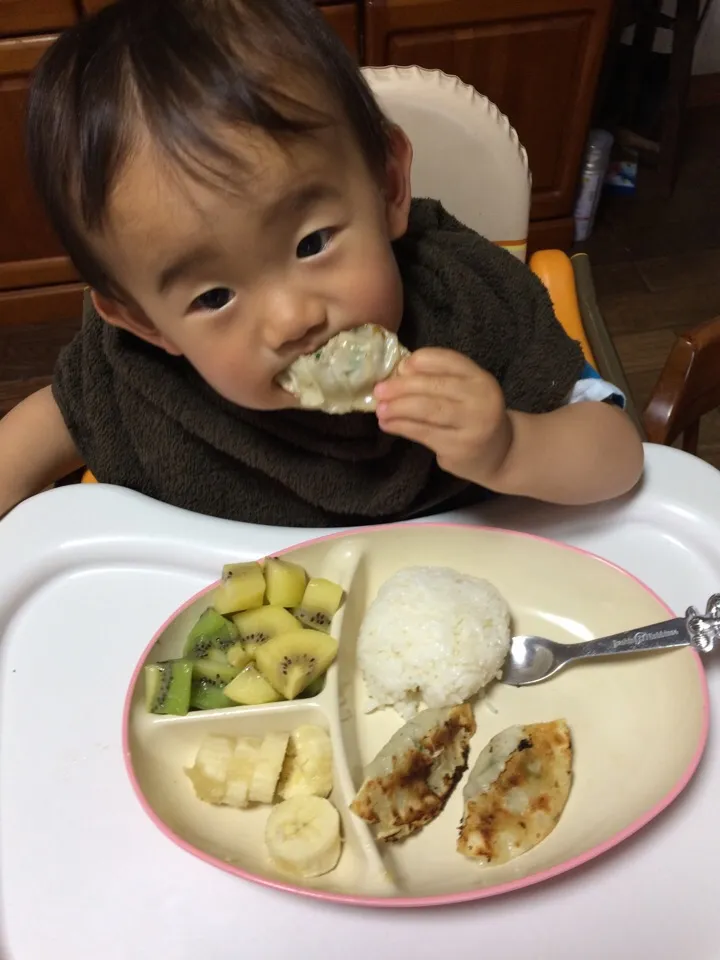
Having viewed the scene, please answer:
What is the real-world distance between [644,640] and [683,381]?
0.48 metres

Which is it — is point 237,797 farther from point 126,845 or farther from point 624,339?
point 624,339

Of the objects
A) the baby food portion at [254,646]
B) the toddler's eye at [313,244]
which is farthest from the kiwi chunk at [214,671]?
the toddler's eye at [313,244]

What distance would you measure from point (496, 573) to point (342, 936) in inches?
14.3

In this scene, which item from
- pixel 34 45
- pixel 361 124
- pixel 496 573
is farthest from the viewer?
pixel 34 45

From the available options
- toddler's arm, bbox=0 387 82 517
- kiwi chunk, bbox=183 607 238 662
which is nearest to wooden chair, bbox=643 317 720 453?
kiwi chunk, bbox=183 607 238 662

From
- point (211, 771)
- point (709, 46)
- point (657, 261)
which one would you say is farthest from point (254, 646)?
point (709, 46)

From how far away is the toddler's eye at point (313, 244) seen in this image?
26.5 inches

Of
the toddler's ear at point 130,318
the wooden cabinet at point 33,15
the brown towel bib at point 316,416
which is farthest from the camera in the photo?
the wooden cabinet at point 33,15

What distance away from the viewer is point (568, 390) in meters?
0.92

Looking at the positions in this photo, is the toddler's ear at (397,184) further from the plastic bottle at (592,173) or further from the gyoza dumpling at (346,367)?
the plastic bottle at (592,173)

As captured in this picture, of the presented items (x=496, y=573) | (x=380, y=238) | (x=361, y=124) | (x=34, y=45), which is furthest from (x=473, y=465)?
(x=34, y=45)

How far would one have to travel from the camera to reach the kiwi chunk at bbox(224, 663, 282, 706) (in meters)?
0.73

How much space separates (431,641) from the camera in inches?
29.0

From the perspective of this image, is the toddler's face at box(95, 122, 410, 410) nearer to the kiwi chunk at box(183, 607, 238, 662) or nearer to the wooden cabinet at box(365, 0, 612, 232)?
the kiwi chunk at box(183, 607, 238, 662)
